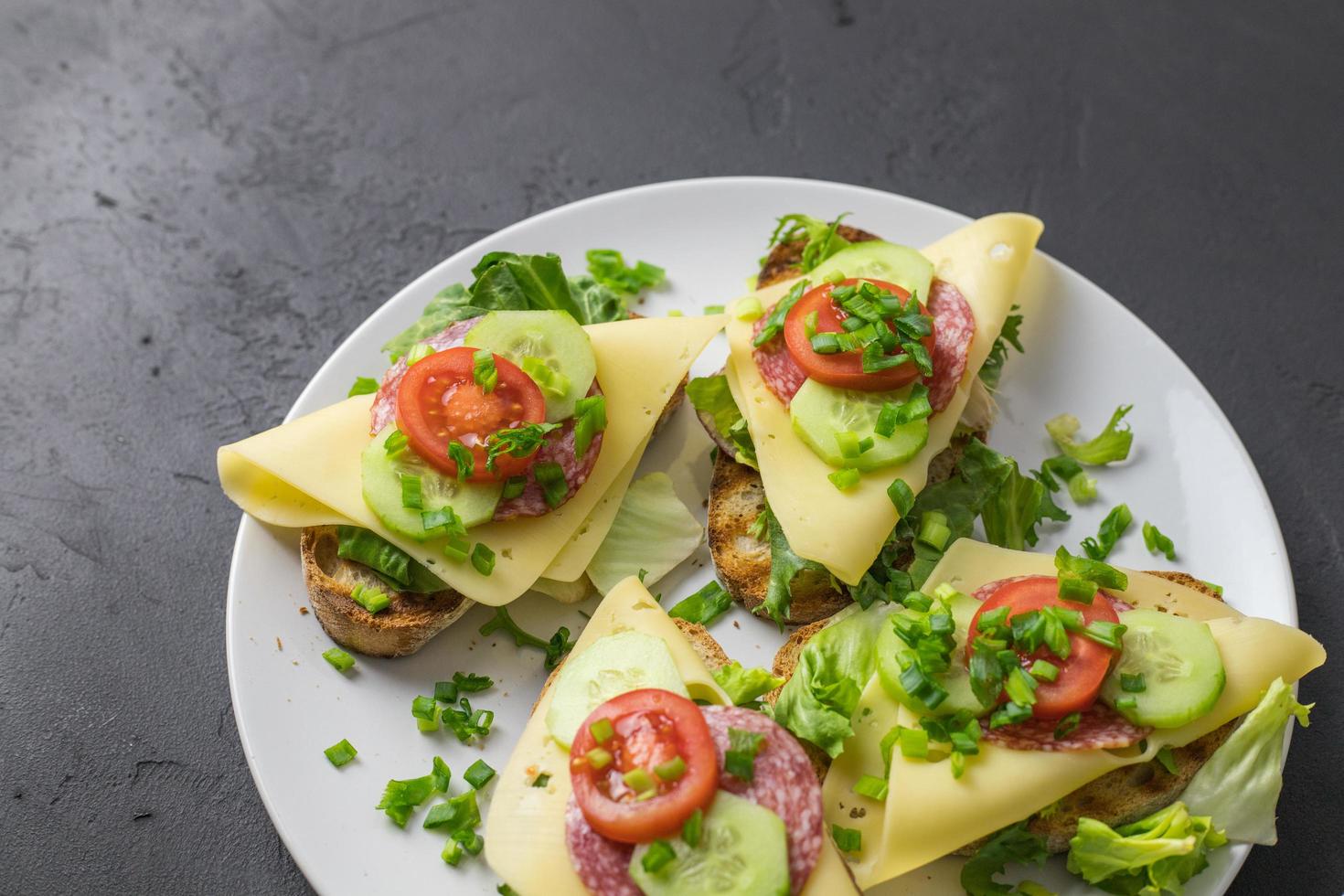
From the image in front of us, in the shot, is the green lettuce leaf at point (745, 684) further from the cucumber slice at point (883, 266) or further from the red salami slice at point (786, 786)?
the cucumber slice at point (883, 266)

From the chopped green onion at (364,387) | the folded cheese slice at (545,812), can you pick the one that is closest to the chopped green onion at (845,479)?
the folded cheese slice at (545,812)

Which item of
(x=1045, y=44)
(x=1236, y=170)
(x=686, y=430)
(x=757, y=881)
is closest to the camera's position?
(x=757, y=881)

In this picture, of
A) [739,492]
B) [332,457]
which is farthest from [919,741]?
[332,457]

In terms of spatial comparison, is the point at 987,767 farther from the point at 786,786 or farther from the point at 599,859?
the point at 599,859

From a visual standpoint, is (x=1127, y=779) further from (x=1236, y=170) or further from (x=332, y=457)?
(x=1236, y=170)

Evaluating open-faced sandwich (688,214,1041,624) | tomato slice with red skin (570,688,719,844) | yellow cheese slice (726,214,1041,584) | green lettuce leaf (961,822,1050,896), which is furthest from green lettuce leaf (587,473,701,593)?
green lettuce leaf (961,822,1050,896)

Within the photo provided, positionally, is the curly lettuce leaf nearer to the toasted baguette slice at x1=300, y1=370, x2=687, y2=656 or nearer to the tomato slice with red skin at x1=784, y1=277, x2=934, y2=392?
the tomato slice with red skin at x1=784, y1=277, x2=934, y2=392
